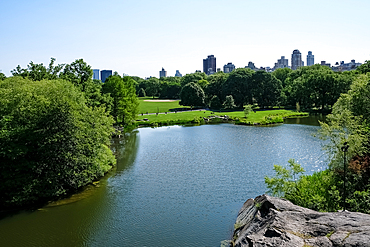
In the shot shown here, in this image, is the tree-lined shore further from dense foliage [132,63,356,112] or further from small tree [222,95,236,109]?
small tree [222,95,236,109]

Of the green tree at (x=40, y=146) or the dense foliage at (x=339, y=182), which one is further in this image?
the green tree at (x=40, y=146)

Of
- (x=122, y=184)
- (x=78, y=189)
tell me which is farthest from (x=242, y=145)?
(x=78, y=189)

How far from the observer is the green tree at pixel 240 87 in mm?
83625

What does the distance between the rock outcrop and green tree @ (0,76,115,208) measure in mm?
13018

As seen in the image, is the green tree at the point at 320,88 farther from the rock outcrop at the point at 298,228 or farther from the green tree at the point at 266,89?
the rock outcrop at the point at 298,228

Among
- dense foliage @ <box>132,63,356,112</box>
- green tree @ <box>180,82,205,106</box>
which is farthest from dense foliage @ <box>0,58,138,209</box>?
green tree @ <box>180,82,205,106</box>

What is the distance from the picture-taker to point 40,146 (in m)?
22.3

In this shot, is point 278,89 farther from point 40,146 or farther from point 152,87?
point 40,146

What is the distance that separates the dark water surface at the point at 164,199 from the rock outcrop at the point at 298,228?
2.54 metres

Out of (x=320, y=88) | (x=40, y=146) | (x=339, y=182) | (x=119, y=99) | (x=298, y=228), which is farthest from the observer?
(x=320, y=88)

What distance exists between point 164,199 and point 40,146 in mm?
9385

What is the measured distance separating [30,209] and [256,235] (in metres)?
15.2

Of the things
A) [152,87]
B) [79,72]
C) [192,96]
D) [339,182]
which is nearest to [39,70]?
[79,72]

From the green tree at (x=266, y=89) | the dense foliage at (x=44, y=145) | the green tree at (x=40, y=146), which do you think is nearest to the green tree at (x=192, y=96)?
the green tree at (x=266, y=89)
